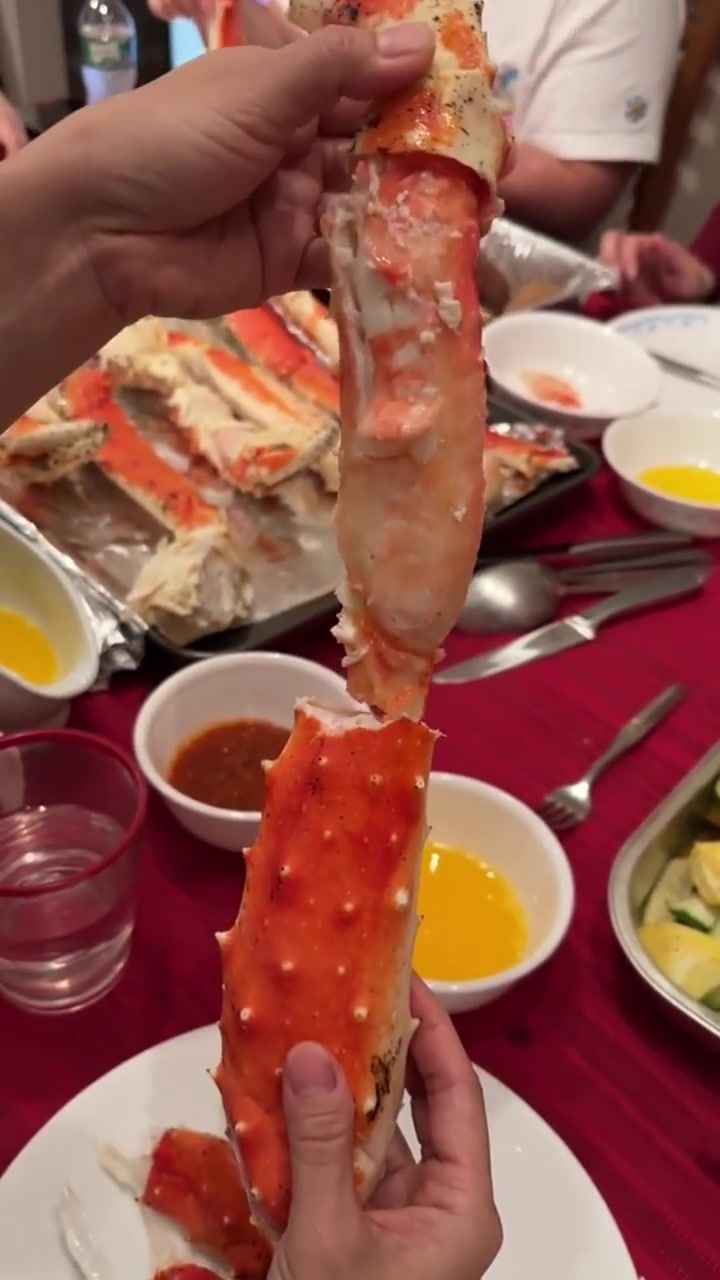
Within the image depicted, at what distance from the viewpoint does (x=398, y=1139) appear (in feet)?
2.21

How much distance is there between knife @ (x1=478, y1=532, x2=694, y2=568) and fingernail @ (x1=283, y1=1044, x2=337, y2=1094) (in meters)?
0.82

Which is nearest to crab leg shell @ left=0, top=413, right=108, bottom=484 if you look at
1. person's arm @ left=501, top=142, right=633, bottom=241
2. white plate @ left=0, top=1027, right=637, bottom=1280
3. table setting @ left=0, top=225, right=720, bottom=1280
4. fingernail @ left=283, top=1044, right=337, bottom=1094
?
table setting @ left=0, top=225, right=720, bottom=1280

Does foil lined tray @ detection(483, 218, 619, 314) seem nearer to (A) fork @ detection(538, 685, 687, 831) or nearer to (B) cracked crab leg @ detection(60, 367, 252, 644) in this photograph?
(B) cracked crab leg @ detection(60, 367, 252, 644)

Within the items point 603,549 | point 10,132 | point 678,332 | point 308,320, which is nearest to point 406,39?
point 603,549

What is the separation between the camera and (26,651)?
1008 millimetres

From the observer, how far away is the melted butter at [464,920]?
795mm

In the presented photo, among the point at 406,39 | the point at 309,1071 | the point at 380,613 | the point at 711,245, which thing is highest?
Result: the point at 406,39

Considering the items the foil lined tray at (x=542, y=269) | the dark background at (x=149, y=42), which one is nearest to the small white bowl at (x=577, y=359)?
the foil lined tray at (x=542, y=269)

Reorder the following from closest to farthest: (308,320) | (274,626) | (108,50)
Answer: (274,626)
(308,320)
(108,50)

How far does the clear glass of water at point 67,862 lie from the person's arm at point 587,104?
176 centimetres

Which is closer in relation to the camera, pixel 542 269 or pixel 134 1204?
pixel 134 1204

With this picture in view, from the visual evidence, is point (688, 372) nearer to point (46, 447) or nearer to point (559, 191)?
point (559, 191)

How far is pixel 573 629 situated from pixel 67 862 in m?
0.62

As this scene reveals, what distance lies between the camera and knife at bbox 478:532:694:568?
1.29 metres
